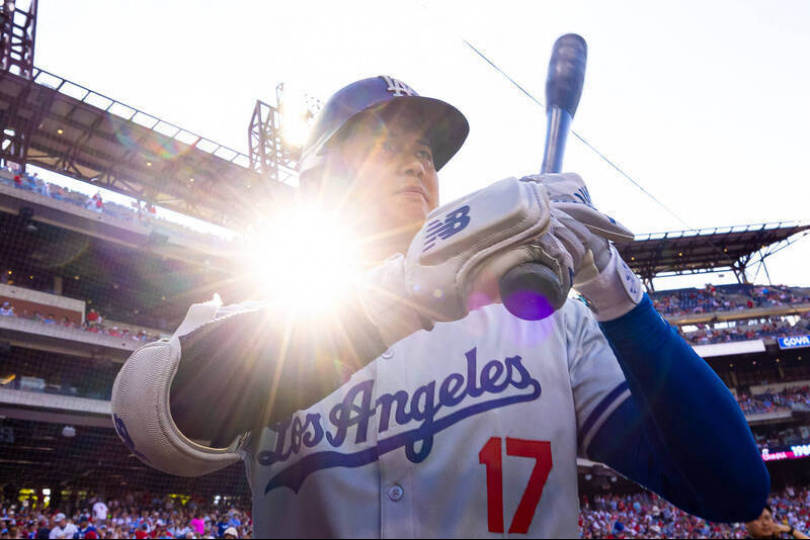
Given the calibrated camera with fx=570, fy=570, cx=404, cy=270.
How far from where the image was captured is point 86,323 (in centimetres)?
2164

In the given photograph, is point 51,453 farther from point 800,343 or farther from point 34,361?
point 800,343

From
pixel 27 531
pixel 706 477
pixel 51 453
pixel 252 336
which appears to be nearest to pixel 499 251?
pixel 252 336

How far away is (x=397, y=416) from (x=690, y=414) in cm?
74

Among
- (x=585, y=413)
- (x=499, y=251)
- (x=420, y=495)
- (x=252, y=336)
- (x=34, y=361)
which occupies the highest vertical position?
(x=34, y=361)

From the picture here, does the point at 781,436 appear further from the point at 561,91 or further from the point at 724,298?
the point at 561,91

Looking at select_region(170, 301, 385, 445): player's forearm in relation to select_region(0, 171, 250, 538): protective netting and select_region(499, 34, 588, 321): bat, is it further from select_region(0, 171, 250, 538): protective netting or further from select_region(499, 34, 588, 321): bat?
select_region(0, 171, 250, 538): protective netting

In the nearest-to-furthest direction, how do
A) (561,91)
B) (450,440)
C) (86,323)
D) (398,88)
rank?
(450,440) → (561,91) → (398,88) → (86,323)

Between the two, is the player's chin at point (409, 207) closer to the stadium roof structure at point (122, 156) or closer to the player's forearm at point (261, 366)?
the player's forearm at point (261, 366)

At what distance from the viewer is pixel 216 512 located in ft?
62.0

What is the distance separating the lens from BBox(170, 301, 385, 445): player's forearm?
3.97ft

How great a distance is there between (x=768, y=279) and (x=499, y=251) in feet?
146

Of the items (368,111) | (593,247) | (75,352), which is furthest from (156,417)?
(75,352)

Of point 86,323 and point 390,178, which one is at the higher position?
point 86,323

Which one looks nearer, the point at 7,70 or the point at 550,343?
the point at 550,343
